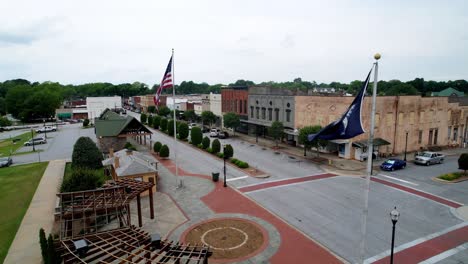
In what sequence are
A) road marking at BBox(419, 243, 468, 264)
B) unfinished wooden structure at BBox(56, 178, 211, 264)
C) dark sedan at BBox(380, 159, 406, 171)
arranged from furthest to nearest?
dark sedan at BBox(380, 159, 406, 171) → road marking at BBox(419, 243, 468, 264) → unfinished wooden structure at BBox(56, 178, 211, 264)

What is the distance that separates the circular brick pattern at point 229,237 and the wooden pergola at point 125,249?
425 centimetres

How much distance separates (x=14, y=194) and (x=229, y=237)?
68.9 ft

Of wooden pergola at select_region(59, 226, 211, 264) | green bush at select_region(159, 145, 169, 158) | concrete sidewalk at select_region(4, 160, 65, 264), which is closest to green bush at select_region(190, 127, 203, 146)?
green bush at select_region(159, 145, 169, 158)

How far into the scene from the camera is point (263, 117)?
52.1 meters

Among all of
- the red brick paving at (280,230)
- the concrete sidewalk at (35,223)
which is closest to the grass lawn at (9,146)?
the concrete sidewalk at (35,223)

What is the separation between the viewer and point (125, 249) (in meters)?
11.8

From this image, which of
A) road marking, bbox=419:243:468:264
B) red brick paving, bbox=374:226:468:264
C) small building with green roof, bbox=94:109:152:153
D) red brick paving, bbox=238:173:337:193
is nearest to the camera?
road marking, bbox=419:243:468:264

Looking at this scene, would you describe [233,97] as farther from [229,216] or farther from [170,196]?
[229,216]

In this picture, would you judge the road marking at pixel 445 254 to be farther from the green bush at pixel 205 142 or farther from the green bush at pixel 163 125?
the green bush at pixel 163 125

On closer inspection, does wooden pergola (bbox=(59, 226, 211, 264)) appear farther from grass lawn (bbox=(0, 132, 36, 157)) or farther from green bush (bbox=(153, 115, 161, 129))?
green bush (bbox=(153, 115, 161, 129))

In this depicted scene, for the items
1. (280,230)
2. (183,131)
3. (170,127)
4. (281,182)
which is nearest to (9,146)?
(170,127)

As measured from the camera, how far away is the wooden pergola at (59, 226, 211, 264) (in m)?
10.7

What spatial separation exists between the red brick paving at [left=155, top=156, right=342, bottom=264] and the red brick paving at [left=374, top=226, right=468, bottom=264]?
9.82 feet

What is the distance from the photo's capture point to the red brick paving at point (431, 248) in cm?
1490
